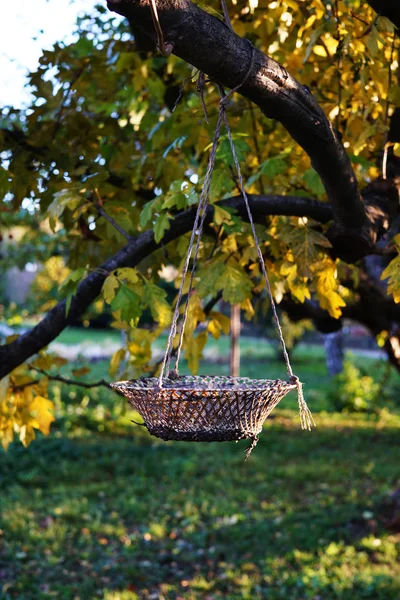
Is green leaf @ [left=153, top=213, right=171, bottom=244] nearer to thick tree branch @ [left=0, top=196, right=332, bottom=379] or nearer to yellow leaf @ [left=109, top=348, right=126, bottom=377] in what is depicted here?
thick tree branch @ [left=0, top=196, right=332, bottom=379]

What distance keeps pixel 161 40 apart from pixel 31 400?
2170mm

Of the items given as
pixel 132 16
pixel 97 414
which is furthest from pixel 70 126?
pixel 97 414

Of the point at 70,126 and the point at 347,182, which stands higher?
the point at 70,126

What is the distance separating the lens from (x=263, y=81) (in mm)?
2111

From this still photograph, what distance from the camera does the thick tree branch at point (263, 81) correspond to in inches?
71.8

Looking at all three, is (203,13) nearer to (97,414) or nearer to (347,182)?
(347,182)

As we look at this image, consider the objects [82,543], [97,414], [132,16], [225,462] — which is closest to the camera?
[132,16]

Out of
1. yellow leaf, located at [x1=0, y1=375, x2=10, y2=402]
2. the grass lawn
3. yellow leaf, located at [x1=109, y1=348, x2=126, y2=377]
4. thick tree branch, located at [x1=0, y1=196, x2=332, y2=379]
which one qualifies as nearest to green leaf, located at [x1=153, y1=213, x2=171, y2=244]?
thick tree branch, located at [x1=0, y1=196, x2=332, y2=379]

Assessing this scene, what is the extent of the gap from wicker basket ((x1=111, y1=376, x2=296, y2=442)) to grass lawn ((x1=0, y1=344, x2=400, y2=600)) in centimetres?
393

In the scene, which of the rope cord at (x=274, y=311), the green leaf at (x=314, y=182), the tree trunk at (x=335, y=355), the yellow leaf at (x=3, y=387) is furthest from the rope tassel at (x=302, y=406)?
the tree trunk at (x=335, y=355)

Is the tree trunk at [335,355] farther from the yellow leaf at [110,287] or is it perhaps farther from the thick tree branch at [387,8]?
the yellow leaf at [110,287]

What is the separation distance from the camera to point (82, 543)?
6.68 metres

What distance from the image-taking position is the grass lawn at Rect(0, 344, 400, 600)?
5770 mm

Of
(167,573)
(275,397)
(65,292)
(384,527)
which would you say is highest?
(65,292)
